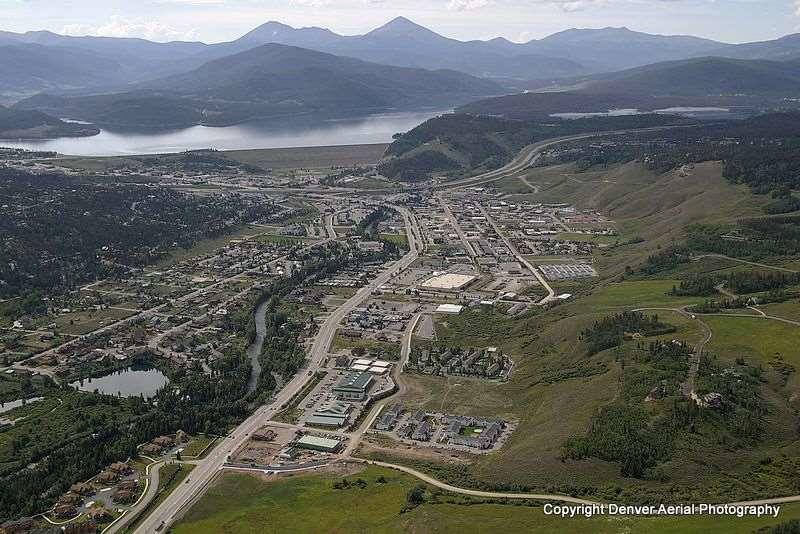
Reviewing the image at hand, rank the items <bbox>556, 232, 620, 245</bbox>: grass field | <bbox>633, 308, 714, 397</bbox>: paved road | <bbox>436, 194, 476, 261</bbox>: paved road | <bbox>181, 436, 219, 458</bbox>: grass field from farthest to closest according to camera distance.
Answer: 1. <bbox>556, 232, 620, 245</bbox>: grass field
2. <bbox>436, 194, 476, 261</bbox>: paved road
3. <bbox>181, 436, 219, 458</bbox>: grass field
4. <bbox>633, 308, 714, 397</bbox>: paved road

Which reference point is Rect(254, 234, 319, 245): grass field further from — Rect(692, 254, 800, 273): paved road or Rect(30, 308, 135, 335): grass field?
Rect(692, 254, 800, 273): paved road

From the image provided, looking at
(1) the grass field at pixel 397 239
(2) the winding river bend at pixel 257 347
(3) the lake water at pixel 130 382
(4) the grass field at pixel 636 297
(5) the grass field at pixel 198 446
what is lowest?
(3) the lake water at pixel 130 382

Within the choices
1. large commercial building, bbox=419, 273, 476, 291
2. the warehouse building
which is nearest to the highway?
the warehouse building

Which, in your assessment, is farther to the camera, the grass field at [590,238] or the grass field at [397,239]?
the grass field at [397,239]

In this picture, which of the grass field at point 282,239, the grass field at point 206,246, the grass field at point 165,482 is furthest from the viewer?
the grass field at point 282,239

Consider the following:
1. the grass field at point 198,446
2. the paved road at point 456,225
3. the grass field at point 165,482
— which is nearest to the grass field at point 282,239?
the paved road at point 456,225

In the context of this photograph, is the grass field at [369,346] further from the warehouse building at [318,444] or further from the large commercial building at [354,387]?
the warehouse building at [318,444]

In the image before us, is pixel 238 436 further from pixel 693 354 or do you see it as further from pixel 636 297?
pixel 636 297

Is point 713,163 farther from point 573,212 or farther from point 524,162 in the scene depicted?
point 524,162
